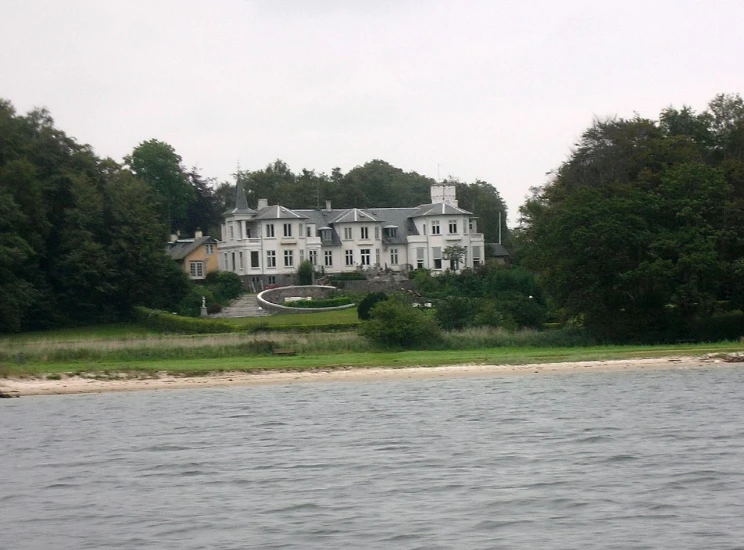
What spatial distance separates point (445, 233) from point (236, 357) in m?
48.8

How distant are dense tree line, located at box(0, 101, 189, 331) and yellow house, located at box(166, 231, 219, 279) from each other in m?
14.7

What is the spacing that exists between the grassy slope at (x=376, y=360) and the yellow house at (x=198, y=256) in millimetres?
48479

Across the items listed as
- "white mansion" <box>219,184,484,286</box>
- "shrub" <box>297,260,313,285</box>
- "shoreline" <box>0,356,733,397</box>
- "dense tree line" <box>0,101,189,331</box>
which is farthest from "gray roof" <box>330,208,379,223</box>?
"shoreline" <box>0,356,733,397</box>

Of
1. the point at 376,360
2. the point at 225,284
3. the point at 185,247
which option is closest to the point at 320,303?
the point at 225,284

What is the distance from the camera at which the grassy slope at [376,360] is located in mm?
37719

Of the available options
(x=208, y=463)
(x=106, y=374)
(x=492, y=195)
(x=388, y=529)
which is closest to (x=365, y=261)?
(x=492, y=195)

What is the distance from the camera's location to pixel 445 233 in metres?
88.6

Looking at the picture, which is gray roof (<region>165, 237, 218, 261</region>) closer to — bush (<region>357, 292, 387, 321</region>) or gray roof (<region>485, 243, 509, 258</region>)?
gray roof (<region>485, 243, 509, 258</region>)

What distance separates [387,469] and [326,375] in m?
17.0

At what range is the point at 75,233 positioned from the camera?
68812 mm

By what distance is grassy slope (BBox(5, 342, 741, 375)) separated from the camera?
1485 inches

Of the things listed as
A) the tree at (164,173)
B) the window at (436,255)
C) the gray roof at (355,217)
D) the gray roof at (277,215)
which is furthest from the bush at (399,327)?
the tree at (164,173)

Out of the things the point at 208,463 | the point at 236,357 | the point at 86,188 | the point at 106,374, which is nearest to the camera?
the point at 208,463

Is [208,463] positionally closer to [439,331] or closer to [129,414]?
[129,414]
